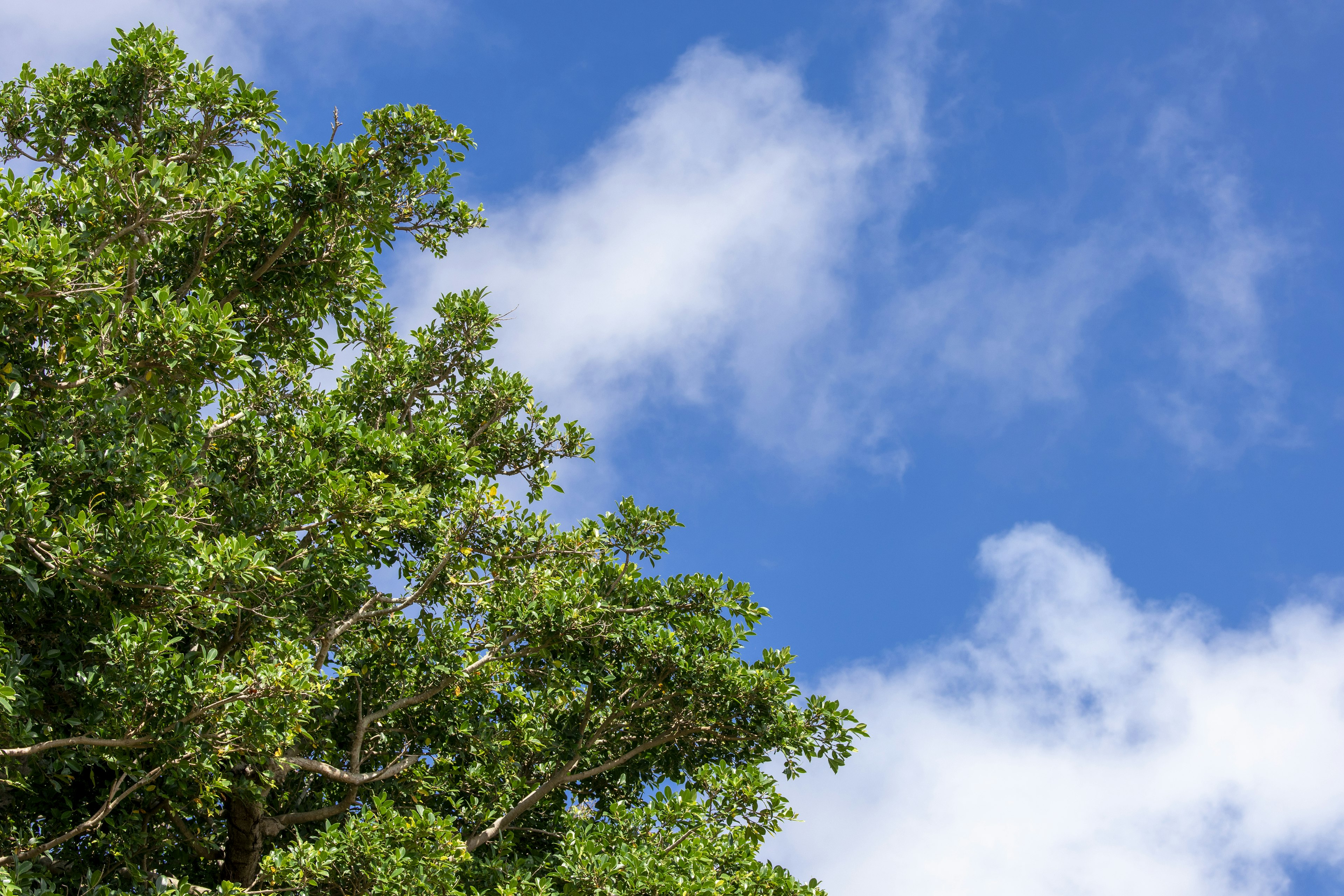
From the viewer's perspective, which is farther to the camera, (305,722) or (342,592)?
(305,722)

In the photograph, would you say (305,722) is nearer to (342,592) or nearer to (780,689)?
(342,592)

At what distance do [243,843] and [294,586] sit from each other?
156 inches

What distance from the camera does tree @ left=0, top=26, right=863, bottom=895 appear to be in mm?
8531

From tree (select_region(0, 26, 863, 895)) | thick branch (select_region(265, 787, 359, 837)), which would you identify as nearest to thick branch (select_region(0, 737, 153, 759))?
tree (select_region(0, 26, 863, 895))

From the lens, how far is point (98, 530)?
8.10 m

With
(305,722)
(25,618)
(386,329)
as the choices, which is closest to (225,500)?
(25,618)

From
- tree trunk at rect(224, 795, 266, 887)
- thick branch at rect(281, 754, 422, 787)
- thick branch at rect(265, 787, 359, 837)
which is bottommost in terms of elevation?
tree trunk at rect(224, 795, 266, 887)

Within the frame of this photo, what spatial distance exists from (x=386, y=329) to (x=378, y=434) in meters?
4.45

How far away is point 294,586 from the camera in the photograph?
397 inches

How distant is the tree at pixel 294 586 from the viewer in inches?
336

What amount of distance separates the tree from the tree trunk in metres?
0.05

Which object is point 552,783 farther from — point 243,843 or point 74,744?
point 74,744

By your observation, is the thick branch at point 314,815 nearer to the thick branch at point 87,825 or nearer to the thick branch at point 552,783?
the thick branch at point 552,783

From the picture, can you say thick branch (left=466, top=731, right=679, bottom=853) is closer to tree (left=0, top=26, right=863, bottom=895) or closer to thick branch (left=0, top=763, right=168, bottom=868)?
tree (left=0, top=26, right=863, bottom=895)
